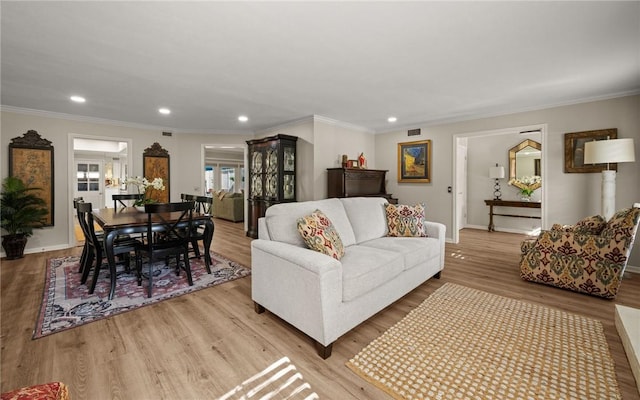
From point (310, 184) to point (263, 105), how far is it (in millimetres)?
1616

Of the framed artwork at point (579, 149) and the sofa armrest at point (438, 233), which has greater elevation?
the framed artwork at point (579, 149)

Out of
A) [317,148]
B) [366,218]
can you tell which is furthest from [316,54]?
[317,148]

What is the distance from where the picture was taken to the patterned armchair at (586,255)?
8.71 feet

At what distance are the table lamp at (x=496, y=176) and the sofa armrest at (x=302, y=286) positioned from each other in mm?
6050

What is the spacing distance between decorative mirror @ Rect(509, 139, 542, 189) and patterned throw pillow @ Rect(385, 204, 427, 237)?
4398 mm

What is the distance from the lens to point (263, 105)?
431 cm

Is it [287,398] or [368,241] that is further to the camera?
[368,241]

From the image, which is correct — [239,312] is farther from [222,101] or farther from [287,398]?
[222,101]

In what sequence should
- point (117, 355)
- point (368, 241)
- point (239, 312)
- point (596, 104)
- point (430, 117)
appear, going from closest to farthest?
point (117, 355), point (239, 312), point (368, 241), point (596, 104), point (430, 117)

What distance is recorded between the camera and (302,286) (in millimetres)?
1959

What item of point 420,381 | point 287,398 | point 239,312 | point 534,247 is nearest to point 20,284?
point 239,312

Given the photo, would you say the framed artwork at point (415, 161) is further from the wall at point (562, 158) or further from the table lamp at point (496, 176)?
the table lamp at point (496, 176)

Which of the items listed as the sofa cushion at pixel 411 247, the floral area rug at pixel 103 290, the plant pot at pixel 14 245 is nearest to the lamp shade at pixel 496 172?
the sofa cushion at pixel 411 247

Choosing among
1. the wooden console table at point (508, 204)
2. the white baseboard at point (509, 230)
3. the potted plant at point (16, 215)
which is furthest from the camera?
the white baseboard at point (509, 230)
